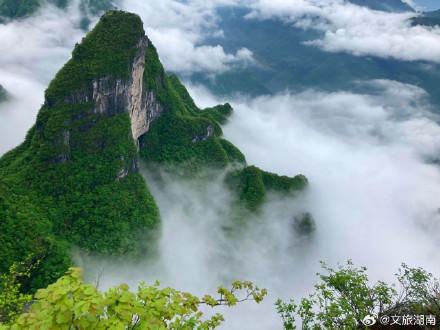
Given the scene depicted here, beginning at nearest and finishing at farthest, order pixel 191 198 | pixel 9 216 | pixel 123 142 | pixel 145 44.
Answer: pixel 9 216 < pixel 123 142 < pixel 145 44 < pixel 191 198

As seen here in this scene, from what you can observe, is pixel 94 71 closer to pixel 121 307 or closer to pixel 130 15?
pixel 130 15

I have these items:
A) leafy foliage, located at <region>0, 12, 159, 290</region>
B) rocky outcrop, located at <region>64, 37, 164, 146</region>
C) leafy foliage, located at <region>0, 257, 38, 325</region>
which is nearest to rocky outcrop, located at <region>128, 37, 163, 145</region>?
rocky outcrop, located at <region>64, 37, 164, 146</region>

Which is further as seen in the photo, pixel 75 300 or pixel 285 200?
pixel 285 200

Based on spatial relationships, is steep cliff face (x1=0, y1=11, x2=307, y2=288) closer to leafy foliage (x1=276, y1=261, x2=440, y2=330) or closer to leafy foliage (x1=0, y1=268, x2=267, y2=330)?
leafy foliage (x1=276, y1=261, x2=440, y2=330)

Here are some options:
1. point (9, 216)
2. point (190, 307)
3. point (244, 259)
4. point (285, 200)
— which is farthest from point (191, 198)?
point (190, 307)

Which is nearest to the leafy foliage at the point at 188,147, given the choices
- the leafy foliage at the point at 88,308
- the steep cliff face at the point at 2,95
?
the steep cliff face at the point at 2,95

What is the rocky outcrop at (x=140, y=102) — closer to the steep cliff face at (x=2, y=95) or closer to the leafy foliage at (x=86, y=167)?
the leafy foliage at (x=86, y=167)

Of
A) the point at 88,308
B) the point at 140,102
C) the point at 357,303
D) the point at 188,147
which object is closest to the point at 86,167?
the point at 140,102

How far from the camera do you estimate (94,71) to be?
66812 mm

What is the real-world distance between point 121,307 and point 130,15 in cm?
7479

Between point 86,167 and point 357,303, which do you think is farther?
point 86,167

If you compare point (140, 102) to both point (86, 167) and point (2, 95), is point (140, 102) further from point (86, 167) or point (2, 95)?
point (2, 95)

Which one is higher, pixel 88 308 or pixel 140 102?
pixel 140 102

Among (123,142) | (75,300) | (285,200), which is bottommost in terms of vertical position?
(75,300)
